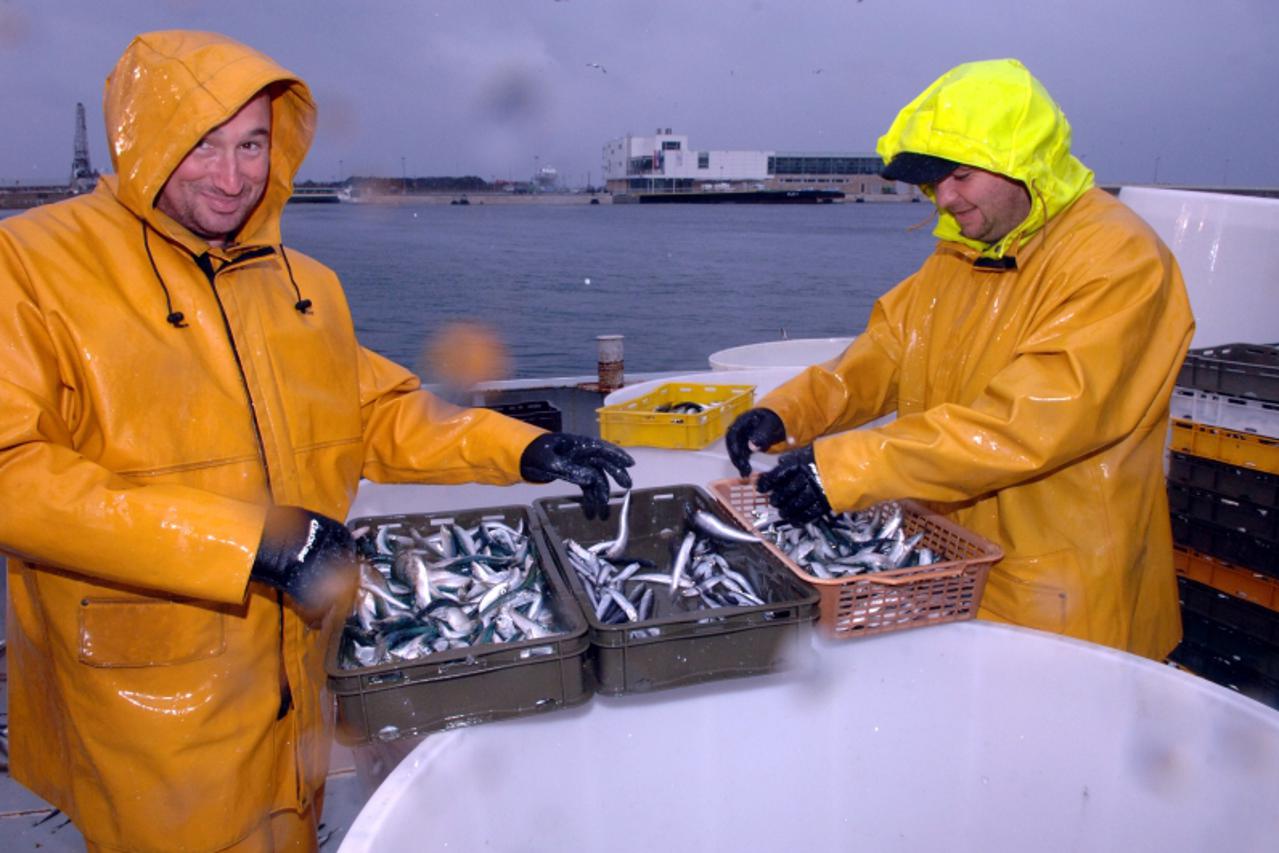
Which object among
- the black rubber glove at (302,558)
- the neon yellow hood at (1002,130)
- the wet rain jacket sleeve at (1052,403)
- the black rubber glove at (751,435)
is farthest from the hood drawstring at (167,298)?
the neon yellow hood at (1002,130)

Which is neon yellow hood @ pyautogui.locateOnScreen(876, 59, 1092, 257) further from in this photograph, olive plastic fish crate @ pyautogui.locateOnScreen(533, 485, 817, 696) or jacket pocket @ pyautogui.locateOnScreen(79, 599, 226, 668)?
jacket pocket @ pyautogui.locateOnScreen(79, 599, 226, 668)

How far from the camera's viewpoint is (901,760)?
229 cm

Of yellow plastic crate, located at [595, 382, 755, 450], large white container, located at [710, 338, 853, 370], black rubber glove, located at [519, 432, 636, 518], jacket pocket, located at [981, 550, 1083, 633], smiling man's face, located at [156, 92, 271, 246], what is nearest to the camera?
smiling man's face, located at [156, 92, 271, 246]

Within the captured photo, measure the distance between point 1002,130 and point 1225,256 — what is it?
3.75 meters

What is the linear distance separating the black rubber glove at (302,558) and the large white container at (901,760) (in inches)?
18.0

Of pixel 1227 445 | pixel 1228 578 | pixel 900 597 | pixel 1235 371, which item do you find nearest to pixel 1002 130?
pixel 900 597

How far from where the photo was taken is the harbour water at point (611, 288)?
25828mm

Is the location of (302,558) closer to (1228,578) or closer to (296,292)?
(296,292)

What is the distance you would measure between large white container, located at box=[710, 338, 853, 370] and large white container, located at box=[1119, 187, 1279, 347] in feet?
9.95

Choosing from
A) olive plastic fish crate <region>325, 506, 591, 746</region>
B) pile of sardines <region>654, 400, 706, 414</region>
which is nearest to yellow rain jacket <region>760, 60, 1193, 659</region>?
olive plastic fish crate <region>325, 506, 591, 746</region>

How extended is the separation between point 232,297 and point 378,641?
1042 mm

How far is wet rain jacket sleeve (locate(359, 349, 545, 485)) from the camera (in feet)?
9.59

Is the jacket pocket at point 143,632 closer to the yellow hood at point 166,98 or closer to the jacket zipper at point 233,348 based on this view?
the jacket zipper at point 233,348

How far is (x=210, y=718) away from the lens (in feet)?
7.54
